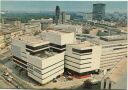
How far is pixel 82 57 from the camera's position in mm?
8344

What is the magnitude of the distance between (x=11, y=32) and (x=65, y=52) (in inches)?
272

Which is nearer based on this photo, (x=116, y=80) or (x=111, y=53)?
(x=116, y=80)

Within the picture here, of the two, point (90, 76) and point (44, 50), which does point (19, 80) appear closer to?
point (44, 50)

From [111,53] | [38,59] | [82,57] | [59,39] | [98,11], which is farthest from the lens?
[98,11]

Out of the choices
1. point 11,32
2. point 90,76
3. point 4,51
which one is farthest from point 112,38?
point 11,32

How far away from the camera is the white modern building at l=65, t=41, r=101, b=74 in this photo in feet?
27.5

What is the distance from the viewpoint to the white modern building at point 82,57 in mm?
8367

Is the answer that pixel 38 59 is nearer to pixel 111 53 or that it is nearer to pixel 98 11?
pixel 111 53

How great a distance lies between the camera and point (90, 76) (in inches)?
340

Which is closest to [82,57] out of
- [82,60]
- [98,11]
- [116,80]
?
[82,60]

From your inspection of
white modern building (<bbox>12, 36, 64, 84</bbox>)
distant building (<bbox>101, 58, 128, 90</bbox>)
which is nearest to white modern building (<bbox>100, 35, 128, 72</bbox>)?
white modern building (<bbox>12, 36, 64, 84</bbox>)

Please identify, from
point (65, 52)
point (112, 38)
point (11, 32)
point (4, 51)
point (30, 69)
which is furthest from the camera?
point (11, 32)

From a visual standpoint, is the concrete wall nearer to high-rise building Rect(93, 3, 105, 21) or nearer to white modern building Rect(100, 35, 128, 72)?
white modern building Rect(100, 35, 128, 72)

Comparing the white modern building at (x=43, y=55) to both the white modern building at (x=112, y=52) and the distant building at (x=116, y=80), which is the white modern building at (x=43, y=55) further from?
the distant building at (x=116, y=80)
